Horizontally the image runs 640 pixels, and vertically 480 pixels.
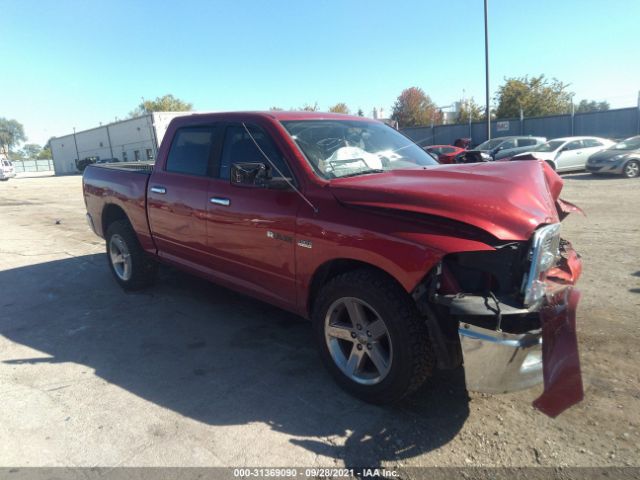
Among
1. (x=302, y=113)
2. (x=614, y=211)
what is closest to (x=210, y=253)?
(x=302, y=113)

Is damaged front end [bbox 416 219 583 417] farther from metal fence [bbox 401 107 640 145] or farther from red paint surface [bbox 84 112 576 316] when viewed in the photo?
metal fence [bbox 401 107 640 145]

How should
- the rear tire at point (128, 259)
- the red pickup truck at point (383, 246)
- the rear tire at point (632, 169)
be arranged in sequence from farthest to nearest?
the rear tire at point (632, 169), the rear tire at point (128, 259), the red pickup truck at point (383, 246)

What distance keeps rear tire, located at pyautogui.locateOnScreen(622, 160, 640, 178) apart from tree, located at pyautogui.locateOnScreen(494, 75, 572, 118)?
31.8 m

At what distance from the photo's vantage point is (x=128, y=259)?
5332 mm

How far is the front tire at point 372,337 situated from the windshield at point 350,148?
907mm

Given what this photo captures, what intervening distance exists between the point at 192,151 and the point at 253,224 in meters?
1.36

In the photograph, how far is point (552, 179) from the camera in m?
3.37

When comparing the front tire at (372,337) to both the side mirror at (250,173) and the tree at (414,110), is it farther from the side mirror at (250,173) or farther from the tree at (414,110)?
the tree at (414,110)

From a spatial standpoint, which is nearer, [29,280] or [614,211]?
[29,280]

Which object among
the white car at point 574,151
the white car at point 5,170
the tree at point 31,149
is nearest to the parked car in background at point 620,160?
the white car at point 574,151

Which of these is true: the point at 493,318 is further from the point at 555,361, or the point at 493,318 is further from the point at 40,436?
the point at 40,436

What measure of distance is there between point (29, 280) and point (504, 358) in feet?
20.4

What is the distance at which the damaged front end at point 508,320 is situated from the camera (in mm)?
2322

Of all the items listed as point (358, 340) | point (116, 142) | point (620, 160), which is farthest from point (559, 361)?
→ point (116, 142)
